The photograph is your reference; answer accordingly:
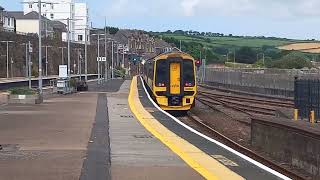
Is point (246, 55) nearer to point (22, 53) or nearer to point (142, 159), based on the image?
point (22, 53)

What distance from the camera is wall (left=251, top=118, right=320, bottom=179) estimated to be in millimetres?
14023

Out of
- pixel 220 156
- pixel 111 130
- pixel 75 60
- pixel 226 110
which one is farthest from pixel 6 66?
pixel 220 156

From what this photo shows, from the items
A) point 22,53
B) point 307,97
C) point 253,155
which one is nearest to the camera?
point 253,155

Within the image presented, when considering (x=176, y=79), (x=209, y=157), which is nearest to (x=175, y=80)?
(x=176, y=79)

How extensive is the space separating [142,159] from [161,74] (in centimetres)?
2174

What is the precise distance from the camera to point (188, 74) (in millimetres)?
34000

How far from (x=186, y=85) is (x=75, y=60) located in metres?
101

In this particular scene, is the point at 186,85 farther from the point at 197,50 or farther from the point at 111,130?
the point at 197,50

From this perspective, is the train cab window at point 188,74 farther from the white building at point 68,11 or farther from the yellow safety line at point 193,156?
the white building at point 68,11

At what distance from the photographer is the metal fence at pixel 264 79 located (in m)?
49.1

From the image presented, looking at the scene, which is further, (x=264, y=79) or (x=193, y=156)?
(x=264, y=79)

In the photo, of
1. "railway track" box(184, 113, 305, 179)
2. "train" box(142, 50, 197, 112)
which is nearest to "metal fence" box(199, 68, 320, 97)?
"train" box(142, 50, 197, 112)

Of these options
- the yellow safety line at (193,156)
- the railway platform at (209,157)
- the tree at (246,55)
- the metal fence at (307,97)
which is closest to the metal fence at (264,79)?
the metal fence at (307,97)

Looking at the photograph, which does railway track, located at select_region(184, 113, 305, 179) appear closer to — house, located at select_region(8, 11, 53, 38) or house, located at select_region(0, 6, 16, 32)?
A: house, located at select_region(0, 6, 16, 32)
